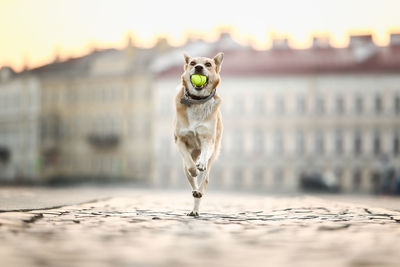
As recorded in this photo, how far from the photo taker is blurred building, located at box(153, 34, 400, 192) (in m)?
65.2

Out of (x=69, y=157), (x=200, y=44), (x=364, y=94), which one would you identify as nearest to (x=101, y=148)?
(x=69, y=157)

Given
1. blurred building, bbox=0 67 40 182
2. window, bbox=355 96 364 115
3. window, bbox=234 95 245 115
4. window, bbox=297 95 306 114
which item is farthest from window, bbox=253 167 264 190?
blurred building, bbox=0 67 40 182

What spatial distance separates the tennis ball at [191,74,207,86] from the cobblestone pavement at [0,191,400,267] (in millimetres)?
1820

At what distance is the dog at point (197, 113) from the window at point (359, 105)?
2198 inches

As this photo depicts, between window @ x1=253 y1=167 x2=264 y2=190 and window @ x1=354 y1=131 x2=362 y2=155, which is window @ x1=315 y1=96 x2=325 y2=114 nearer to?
window @ x1=354 y1=131 x2=362 y2=155

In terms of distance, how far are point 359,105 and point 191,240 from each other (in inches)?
2365

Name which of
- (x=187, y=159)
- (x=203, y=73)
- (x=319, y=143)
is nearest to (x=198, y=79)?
(x=203, y=73)

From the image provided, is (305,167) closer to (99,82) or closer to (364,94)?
(364,94)

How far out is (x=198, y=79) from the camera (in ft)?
36.9

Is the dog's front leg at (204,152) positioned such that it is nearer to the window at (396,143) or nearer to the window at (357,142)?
the window at (357,142)

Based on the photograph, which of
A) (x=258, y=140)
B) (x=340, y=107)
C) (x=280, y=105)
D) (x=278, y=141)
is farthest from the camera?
(x=258, y=140)

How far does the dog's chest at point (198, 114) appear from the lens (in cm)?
1148

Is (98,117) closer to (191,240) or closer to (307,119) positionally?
(307,119)

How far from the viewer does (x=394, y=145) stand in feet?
215
